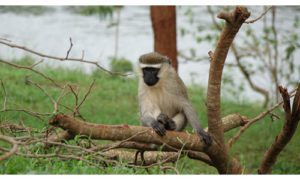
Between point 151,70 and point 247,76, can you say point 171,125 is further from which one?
point 247,76

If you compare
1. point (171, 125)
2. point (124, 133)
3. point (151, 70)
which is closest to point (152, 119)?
point (171, 125)

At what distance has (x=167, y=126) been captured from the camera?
11.0ft

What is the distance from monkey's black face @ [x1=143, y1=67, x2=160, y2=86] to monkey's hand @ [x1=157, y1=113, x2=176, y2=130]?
30cm

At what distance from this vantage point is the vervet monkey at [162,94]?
3377 millimetres

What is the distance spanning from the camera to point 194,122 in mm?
3240

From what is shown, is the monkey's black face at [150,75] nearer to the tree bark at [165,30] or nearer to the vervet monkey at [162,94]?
the vervet monkey at [162,94]

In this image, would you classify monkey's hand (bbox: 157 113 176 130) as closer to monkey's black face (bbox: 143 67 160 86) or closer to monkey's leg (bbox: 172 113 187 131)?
monkey's leg (bbox: 172 113 187 131)

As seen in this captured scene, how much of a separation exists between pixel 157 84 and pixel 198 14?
6.40m

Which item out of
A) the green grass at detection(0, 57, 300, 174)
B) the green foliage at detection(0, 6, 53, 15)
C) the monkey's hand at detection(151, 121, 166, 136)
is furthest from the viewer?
the green foliage at detection(0, 6, 53, 15)

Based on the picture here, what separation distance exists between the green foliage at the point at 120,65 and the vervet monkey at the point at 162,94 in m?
4.91

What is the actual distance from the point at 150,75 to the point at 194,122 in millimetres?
565

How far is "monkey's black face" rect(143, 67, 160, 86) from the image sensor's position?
337cm

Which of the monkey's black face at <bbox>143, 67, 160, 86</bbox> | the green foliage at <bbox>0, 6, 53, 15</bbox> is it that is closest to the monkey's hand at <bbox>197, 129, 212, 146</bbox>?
the monkey's black face at <bbox>143, 67, 160, 86</bbox>
